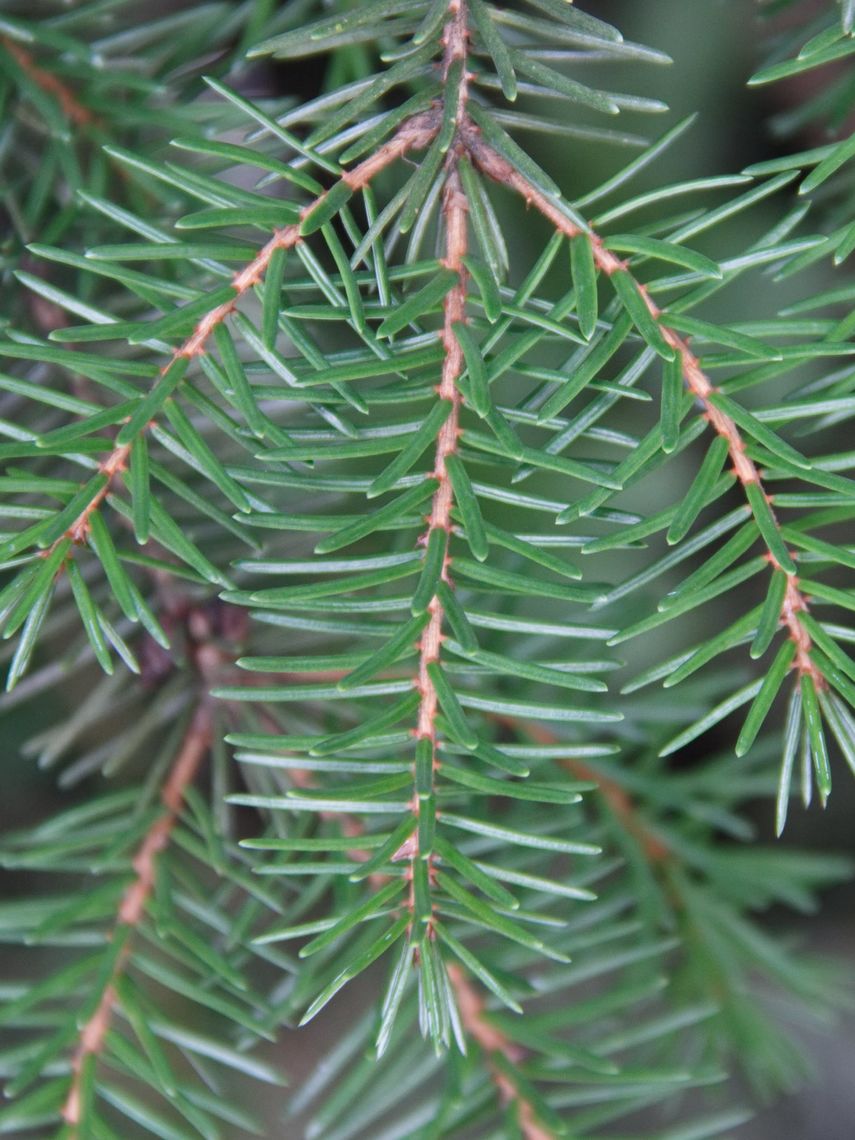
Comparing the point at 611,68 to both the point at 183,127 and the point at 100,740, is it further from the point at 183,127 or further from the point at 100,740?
the point at 100,740

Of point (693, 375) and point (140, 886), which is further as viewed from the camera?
point (140, 886)

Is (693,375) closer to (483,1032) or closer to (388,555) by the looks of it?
(388,555)

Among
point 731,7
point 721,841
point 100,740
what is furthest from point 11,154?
point 721,841

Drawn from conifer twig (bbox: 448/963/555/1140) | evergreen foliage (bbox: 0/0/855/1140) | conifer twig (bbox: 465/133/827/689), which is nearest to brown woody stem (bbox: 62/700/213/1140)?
evergreen foliage (bbox: 0/0/855/1140)

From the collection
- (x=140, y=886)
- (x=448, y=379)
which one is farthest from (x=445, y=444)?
(x=140, y=886)

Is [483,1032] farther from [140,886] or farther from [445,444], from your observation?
[445,444]

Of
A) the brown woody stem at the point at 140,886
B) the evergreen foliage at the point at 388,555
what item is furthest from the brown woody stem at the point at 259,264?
the brown woody stem at the point at 140,886

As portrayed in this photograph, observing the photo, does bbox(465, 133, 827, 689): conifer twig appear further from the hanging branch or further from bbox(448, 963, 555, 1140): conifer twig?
bbox(448, 963, 555, 1140): conifer twig

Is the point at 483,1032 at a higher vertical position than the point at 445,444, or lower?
lower
